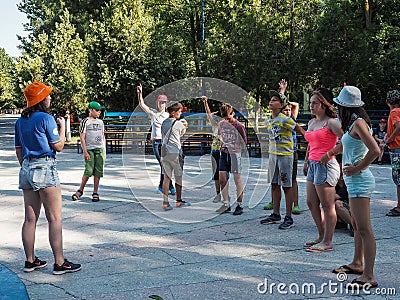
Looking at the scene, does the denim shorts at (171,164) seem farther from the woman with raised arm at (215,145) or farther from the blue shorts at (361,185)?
the blue shorts at (361,185)

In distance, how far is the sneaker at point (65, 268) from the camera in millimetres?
5051

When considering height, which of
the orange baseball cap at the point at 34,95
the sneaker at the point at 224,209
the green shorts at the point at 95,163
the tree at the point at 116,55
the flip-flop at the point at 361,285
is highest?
the tree at the point at 116,55

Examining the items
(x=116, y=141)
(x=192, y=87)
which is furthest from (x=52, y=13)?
(x=116, y=141)

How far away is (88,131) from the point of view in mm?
8914

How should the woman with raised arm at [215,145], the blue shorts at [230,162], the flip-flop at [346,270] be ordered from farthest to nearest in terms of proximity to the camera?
1. the woman with raised arm at [215,145]
2. the blue shorts at [230,162]
3. the flip-flop at [346,270]

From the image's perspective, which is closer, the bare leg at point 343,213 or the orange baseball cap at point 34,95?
the orange baseball cap at point 34,95

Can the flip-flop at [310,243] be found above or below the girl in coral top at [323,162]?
below

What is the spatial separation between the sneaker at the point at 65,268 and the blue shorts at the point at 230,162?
131 inches

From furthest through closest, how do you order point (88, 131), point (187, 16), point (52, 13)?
point (52, 13), point (187, 16), point (88, 131)

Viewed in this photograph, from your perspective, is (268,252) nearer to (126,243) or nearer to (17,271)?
(126,243)

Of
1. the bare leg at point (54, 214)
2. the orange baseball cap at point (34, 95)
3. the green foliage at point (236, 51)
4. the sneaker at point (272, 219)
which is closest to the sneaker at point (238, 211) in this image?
the sneaker at point (272, 219)

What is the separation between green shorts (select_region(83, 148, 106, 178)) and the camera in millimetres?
8969

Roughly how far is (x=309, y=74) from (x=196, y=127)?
518 centimetres

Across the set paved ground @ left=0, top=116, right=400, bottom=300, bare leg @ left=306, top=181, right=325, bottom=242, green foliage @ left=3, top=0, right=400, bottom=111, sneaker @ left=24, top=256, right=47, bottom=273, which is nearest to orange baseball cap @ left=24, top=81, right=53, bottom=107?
sneaker @ left=24, top=256, right=47, bottom=273
